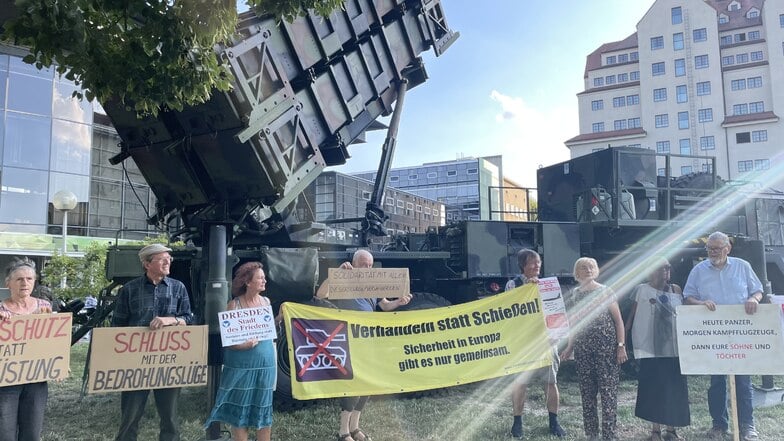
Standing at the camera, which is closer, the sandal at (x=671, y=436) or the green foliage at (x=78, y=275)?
the sandal at (x=671, y=436)

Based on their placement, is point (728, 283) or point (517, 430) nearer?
point (728, 283)

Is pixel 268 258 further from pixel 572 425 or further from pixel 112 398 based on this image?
pixel 572 425

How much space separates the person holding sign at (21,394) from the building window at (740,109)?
2404 inches

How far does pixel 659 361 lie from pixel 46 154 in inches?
1074

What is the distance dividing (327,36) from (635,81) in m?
60.0

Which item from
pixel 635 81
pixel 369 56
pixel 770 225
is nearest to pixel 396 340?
pixel 369 56

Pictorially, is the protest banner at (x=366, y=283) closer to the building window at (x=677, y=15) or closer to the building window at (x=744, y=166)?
the building window at (x=744, y=166)

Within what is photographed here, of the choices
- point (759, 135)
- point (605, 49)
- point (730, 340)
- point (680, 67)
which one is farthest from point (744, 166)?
point (730, 340)

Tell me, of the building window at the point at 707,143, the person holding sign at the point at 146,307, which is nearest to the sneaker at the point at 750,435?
the person holding sign at the point at 146,307

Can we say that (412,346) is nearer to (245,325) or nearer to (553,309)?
(553,309)

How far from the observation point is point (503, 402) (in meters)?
6.79

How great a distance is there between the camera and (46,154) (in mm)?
25781

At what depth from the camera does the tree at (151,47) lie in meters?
4.12

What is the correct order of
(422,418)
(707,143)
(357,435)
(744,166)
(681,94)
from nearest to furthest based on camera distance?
(357,435) < (422,418) < (744,166) < (707,143) < (681,94)
